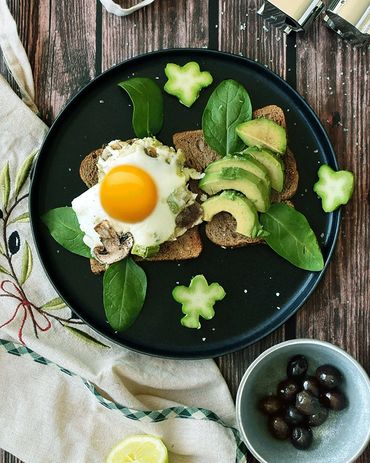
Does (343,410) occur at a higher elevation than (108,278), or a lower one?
lower

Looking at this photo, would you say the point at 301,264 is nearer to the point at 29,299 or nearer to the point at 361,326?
the point at 361,326

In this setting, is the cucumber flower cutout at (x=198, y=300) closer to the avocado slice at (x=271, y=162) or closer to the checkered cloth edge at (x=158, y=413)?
the checkered cloth edge at (x=158, y=413)

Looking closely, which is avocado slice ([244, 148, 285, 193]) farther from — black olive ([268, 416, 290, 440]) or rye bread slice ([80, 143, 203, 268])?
black olive ([268, 416, 290, 440])

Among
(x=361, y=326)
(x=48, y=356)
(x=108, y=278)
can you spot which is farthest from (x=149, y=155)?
(x=361, y=326)

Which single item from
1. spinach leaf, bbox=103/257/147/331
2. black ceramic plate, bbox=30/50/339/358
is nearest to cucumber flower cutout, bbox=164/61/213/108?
black ceramic plate, bbox=30/50/339/358

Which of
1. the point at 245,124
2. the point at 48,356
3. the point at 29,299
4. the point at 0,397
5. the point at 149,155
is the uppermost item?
the point at 245,124

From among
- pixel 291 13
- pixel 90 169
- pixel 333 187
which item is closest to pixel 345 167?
pixel 333 187
